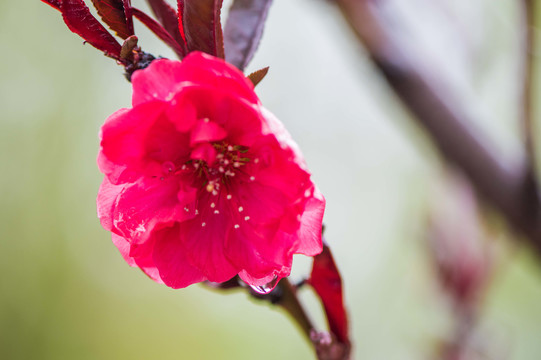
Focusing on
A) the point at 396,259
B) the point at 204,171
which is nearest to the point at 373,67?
the point at 204,171

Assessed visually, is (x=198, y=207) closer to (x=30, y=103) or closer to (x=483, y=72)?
(x=483, y=72)

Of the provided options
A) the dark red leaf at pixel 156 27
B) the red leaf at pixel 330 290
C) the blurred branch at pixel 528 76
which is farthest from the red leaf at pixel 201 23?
the blurred branch at pixel 528 76

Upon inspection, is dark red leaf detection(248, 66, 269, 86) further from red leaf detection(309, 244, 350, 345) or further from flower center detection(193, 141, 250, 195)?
red leaf detection(309, 244, 350, 345)

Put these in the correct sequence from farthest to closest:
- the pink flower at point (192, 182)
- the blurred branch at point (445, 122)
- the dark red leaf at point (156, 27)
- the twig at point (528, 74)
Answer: the blurred branch at point (445, 122)
the twig at point (528, 74)
the dark red leaf at point (156, 27)
the pink flower at point (192, 182)

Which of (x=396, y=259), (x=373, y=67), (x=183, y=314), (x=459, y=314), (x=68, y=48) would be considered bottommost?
(x=396, y=259)

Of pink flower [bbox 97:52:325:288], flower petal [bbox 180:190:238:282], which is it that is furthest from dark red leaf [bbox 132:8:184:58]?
flower petal [bbox 180:190:238:282]

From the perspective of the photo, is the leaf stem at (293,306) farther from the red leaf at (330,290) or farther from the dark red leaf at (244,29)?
the dark red leaf at (244,29)
